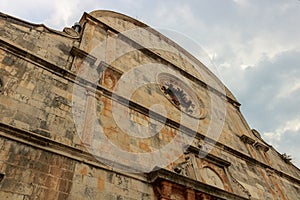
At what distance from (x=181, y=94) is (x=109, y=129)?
583cm

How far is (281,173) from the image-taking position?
11.0 metres

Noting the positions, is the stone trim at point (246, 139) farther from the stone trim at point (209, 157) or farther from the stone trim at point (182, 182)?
the stone trim at point (182, 182)

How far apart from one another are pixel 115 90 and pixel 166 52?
6.61 metres

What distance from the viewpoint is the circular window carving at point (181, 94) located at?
10734 millimetres

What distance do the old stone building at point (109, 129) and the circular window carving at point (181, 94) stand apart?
0.22 ft

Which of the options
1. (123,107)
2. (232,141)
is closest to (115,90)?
(123,107)

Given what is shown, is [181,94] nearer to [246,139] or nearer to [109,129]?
[246,139]

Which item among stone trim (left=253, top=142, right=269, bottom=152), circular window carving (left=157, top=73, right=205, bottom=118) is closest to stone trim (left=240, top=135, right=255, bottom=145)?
stone trim (left=253, top=142, right=269, bottom=152)

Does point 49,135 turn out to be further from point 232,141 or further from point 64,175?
point 232,141

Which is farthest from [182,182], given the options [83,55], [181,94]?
[181,94]

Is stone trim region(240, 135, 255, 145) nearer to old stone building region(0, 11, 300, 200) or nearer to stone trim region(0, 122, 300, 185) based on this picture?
old stone building region(0, 11, 300, 200)

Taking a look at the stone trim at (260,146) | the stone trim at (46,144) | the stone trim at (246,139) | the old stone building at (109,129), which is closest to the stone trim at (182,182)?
the old stone building at (109,129)

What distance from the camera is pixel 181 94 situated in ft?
38.2

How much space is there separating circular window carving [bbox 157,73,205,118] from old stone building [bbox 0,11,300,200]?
0.07 m
